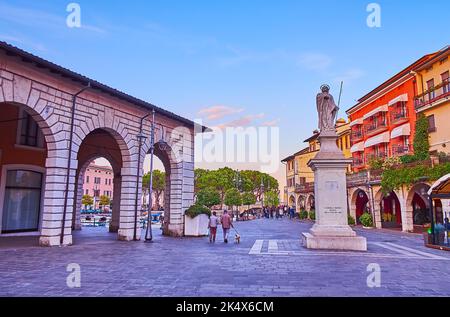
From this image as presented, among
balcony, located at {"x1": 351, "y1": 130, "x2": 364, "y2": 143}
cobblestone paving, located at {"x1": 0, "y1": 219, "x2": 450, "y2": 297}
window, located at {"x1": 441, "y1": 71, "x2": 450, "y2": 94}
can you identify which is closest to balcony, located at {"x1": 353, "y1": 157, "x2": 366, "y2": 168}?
balcony, located at {"x1": 351, "y1": 130, "x2": 364, "y2": 143}

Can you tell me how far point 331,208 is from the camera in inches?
503

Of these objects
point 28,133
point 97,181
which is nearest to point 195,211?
point 28,133

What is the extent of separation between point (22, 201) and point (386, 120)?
110 ft

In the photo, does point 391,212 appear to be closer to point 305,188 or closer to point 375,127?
point 375,127

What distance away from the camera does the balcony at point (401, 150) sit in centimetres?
2947

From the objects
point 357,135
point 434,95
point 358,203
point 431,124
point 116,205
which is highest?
point 434,95

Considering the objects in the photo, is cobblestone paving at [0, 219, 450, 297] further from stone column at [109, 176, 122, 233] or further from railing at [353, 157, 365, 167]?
railing at [353, 157, 365, 167]

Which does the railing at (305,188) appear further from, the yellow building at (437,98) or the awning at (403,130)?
the yellow building at (437,98)

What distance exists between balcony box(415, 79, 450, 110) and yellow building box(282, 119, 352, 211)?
13781 millimetres

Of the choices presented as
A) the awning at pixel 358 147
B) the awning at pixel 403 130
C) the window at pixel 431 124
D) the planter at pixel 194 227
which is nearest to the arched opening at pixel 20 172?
the planter at pixel 194 227

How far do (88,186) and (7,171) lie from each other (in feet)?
223

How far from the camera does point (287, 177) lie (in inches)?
2445

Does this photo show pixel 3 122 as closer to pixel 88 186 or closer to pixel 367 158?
pixel 367 158

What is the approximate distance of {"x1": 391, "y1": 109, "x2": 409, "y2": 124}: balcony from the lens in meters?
30.2
